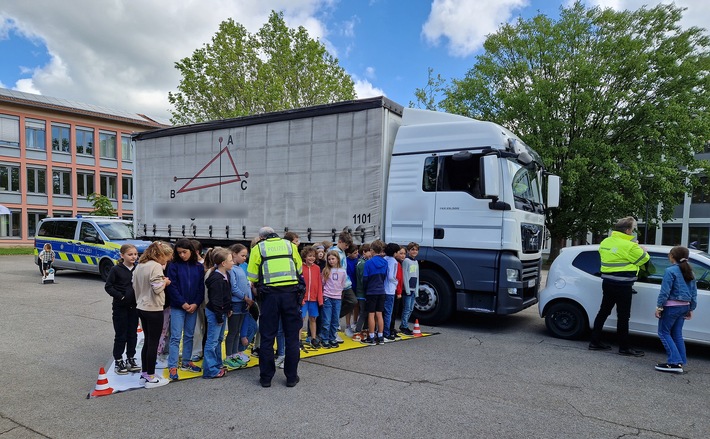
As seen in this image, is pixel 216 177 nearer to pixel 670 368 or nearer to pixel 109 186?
pixel 670 368

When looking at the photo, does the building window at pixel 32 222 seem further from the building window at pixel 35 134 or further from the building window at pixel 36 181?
the building window at pixel 35 134

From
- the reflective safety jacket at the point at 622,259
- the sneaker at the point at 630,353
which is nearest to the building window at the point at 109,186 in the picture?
the reflective safety jacket at the point at 622,259

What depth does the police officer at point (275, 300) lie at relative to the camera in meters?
4.78

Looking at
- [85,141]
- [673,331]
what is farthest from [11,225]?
[673,331]

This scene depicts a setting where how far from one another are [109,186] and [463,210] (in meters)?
39.4

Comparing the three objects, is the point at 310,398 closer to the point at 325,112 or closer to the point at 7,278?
the point at 325,112

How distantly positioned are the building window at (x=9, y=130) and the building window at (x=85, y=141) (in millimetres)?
4125

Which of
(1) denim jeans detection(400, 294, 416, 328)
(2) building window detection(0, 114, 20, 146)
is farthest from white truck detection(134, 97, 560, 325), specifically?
(2) building window detection(0, 114, 20, 146)

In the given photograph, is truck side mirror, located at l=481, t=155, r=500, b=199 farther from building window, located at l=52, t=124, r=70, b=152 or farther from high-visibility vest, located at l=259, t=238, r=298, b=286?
building window, located at l=52, t=124, r=70, b=152

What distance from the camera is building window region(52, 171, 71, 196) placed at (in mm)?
36125

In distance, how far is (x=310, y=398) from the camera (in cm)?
443

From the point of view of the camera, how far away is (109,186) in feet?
128

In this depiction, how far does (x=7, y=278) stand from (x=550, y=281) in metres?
16.0

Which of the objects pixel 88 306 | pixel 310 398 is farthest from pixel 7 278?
pixel 310 398
